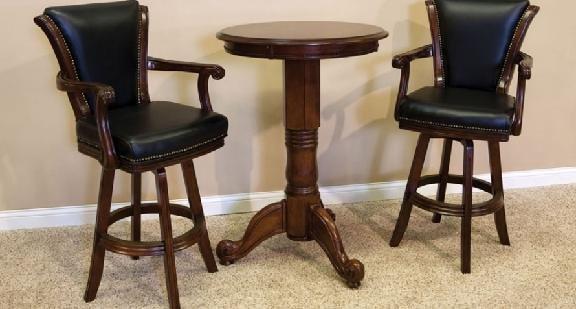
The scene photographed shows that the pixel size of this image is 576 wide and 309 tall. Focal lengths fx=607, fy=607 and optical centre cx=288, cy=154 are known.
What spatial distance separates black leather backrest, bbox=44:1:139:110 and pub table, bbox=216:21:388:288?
0.36 meters

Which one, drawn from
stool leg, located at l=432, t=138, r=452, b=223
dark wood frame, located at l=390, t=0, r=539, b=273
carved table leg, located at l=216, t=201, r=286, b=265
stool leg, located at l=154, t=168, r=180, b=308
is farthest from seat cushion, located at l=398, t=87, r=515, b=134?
stool leg, located at l=154, t=168, r=180, b=308

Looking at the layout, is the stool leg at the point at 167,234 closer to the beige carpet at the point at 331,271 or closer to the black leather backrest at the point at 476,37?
the beige carpet at the point at 331,271

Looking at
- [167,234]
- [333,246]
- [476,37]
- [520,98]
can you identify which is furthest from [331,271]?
[476,37]

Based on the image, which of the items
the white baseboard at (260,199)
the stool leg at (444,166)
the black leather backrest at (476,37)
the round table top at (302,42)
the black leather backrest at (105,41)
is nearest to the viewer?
the round table top at (302,42)

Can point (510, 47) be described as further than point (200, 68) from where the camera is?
Yes

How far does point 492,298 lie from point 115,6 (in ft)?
5.67

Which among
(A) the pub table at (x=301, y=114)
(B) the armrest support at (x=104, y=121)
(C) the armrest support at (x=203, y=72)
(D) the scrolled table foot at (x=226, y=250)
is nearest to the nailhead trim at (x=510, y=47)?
(A) the pub table at (x=301, y=114)

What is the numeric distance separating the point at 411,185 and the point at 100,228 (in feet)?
3.96

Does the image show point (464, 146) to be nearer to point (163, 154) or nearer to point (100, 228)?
point (163, 154)

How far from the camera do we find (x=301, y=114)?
2260 mm

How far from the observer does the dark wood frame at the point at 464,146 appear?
7.22 ft

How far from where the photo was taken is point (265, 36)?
2055mm

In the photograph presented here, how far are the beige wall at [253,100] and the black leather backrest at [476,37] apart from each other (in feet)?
1.01

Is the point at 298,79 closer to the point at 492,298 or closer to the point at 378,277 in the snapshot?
the point at 378,277
